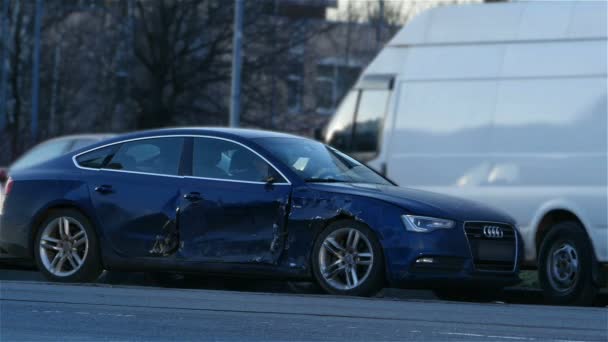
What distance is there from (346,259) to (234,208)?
1.11 metres

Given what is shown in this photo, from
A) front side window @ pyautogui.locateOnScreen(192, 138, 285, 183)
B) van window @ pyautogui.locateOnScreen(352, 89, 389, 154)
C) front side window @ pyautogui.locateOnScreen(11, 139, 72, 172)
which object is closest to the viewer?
front side window @ pyautogui.locateOnScreen(192, 138, 285, 183)

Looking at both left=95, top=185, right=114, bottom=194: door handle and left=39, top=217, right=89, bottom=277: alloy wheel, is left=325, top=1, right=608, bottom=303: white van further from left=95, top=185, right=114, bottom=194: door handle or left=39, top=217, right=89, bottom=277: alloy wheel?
left=39, top=217, right=89, bottom=277: alloy wheel

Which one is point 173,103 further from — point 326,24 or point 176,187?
point 176,187

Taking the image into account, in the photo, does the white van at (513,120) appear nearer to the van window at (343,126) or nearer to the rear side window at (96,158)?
the van window at (343,126)

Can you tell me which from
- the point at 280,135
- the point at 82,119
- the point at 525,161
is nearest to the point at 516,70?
the point at 525,161

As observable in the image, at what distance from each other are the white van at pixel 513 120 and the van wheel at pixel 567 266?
0.4 inches

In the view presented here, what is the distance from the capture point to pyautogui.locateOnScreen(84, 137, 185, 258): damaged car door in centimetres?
1228

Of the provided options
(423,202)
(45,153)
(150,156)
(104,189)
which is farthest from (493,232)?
(45,153)

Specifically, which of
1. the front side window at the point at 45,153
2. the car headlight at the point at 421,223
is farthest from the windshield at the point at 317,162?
the front side window at the point at 45,153

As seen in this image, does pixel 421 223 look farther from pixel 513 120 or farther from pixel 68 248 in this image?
pixel 68 248

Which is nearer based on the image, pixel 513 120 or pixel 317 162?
pixel 317 162

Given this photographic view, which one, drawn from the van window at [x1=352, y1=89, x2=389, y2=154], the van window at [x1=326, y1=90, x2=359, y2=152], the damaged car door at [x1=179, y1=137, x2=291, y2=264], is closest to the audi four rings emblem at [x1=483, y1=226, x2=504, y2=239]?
the damaged car door at [x1=179, y1=137, x2=291, y2=264]

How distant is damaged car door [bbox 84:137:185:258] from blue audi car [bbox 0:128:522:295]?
0.5 inches

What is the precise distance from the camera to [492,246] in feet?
38.5
